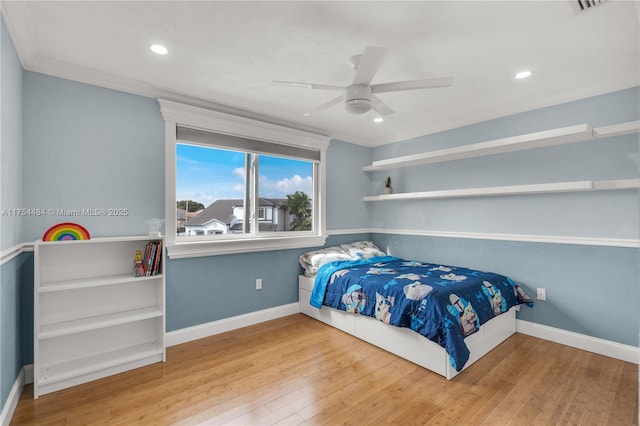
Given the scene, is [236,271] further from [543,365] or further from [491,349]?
[543,365]

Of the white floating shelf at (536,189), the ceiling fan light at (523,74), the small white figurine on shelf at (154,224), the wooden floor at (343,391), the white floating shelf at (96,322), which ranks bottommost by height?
the wooden floor at (343,391)

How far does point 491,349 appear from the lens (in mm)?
2838

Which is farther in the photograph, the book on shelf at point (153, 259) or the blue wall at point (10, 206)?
the book on shelf at point (153, 259)

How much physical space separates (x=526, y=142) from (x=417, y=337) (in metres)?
2.13

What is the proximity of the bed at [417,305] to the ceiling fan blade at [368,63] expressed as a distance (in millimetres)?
1765

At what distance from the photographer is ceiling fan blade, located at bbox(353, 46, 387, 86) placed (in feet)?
5.60

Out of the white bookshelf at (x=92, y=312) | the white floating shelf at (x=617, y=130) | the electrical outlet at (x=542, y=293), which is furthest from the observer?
the electrical outlet at (x=542, y=293)

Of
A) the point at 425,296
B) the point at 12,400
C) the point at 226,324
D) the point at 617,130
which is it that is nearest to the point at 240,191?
the point at 226,324

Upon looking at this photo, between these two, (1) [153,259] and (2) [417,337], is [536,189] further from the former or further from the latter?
(1) [153,259]

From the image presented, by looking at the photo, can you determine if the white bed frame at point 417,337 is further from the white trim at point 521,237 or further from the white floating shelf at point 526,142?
the white floating shelf at point 526,142

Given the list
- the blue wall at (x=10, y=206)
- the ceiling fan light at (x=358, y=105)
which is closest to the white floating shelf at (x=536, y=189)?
the ceiling fan light at (x=358, y=105)

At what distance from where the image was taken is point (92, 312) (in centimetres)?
254

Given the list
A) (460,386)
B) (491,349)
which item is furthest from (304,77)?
(491,349)

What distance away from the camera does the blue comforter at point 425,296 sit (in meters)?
2.36
